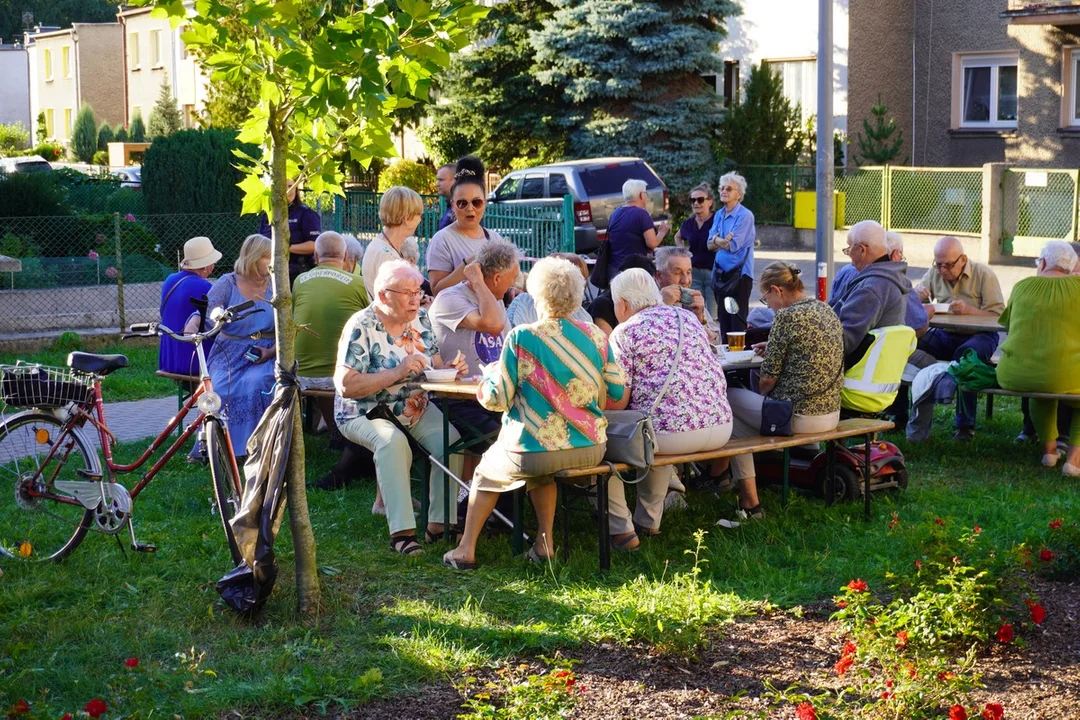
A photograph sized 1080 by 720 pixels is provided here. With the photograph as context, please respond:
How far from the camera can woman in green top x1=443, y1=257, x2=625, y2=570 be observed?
6.13 metres

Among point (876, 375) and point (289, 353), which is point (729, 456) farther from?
point (289, 353)

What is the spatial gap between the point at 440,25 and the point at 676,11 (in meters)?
22.6

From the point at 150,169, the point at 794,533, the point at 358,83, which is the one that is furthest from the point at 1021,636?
the point at 150,169

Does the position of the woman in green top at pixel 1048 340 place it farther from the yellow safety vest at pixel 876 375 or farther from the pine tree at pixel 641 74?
the pine tree at pixel 641 74

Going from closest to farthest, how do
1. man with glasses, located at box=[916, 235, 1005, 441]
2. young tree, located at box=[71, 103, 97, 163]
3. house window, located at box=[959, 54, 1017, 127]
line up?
man with glasses, located at box=[916, 235, 1005, 441] → house window, located at box=[959, 54, 1017, 127] → young tree, located at box=[71, 103, 97, 163]

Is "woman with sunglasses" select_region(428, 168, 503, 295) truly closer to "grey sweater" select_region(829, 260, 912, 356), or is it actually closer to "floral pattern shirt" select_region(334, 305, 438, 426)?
"floral pattern shirt" select_region(334, 305, 438, 426)

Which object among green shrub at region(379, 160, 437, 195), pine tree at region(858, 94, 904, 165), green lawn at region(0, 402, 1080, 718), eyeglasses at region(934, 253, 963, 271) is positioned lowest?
green lawn at region(0, 402, 1080, 718)

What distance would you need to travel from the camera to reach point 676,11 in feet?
87.8

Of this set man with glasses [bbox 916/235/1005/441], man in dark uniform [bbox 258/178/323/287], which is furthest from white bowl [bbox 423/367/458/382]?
man with glasses [bbox 916/235/1005/441]

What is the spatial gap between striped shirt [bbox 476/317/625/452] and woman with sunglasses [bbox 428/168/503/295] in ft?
7.67

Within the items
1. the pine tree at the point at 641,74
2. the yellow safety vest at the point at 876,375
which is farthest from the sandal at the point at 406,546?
the pine tree at the point at 641,74

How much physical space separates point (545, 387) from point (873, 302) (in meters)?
3.06

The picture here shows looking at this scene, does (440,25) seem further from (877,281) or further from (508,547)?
(877,281)

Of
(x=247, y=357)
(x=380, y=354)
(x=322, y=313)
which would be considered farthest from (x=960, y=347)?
(x=247, y=357)
